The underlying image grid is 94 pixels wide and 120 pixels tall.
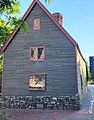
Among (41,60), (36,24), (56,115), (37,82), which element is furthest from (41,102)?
(36,24)

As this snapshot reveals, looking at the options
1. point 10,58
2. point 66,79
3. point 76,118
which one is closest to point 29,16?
point 10,58

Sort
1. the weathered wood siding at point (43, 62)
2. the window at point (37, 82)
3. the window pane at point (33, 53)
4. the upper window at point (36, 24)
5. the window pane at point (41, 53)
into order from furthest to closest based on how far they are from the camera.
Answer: the upper window at point (36, 24)
the window pane at point (33, 53)
the window pane at point (41, 53)
the window at point (37, 82)
the weathered wood siding at point (43, 62)

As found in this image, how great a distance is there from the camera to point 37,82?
21.3 meters

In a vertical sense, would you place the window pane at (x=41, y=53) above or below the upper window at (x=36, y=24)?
below

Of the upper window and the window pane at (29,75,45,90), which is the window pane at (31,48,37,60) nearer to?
the window pane at (29,75,45,90)

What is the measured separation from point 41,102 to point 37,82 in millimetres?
2003

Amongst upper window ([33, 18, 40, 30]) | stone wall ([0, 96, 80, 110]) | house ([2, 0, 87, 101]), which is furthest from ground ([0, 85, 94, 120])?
upper window ([33, 18, 40, 30])

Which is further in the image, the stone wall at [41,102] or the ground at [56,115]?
the stone wall at [41,102]

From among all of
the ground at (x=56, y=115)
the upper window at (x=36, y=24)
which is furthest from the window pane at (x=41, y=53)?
the ground at (x=56, y=115)

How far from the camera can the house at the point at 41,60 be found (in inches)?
804

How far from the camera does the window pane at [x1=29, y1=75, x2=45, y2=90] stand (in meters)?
21.0

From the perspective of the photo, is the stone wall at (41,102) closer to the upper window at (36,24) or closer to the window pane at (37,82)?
the window pane at (37,82)

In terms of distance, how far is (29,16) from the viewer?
890 inches

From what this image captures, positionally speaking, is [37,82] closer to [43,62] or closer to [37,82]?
[37,82]
